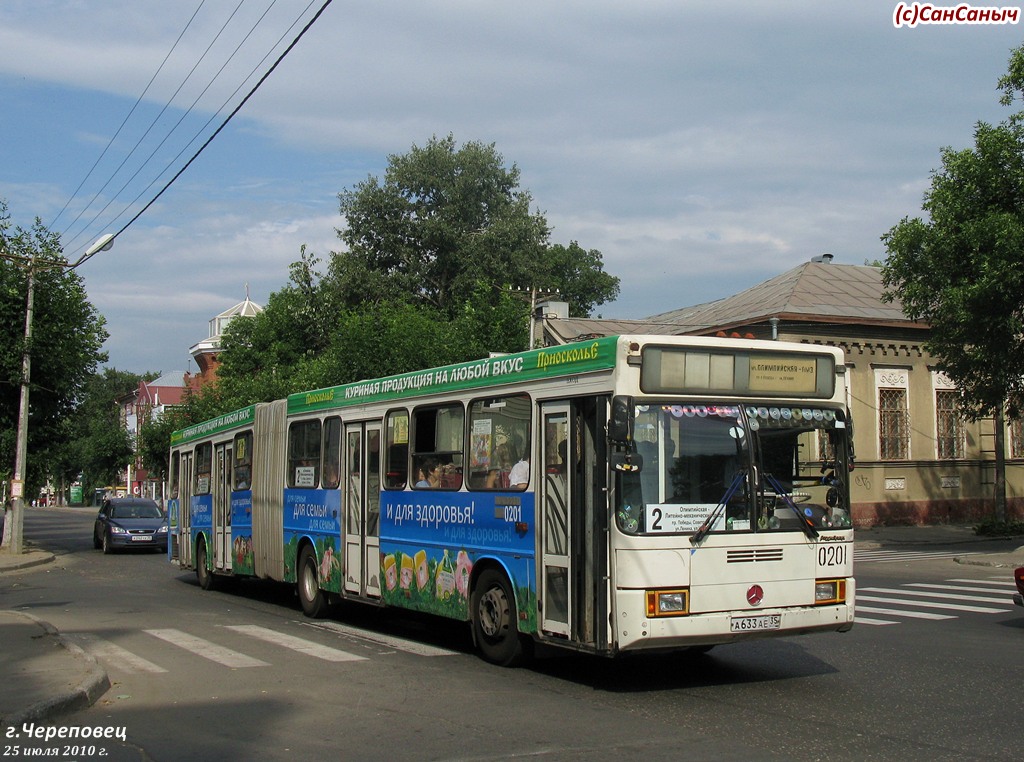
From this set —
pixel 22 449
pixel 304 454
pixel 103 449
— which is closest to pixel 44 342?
pixel 22 449

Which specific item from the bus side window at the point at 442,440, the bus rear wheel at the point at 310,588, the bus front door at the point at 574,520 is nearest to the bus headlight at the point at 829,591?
the bus front door at the point at 574,520

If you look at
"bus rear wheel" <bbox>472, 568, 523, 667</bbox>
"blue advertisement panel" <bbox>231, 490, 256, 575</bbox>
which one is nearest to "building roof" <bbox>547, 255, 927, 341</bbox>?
"blue advertisement panel" <bbox>231, 490, 256, 575</bbox>

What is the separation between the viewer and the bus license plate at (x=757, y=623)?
891cm

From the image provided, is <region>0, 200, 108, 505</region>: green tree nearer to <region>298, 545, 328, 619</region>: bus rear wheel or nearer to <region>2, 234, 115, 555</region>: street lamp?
<region>2, 234, 115, 555</region>: street lamp

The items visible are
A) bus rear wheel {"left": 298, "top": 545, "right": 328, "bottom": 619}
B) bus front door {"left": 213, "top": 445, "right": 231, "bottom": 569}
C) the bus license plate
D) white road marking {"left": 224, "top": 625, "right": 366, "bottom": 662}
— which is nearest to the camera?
the bus license plate

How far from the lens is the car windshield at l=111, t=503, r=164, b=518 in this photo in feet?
110

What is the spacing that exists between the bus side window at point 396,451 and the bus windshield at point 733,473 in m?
4.28

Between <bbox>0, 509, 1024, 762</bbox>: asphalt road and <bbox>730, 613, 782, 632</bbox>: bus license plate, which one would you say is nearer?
<bbox>0, 509, 1024, 762</bbox>: asphalt road

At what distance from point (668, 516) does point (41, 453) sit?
29739 mm

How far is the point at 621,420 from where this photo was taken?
28.3 feet

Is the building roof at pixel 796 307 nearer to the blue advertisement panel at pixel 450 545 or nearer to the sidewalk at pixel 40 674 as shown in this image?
the blue advertisement panel at pixel 450 545

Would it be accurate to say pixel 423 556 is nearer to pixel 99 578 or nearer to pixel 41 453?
pixel 99 578

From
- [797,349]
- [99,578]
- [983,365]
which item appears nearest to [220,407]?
[99,578]

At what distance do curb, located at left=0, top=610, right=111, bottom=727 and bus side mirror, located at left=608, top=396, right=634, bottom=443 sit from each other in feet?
15.0
